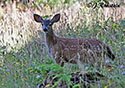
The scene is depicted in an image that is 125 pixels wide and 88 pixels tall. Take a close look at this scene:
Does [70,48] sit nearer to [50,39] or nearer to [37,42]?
[50,39]

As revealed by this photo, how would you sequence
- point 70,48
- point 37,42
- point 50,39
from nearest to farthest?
point 70,48, point 50,39, point 37,42

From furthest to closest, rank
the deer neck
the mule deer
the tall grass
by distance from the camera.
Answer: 1. the deer neck
2. the mule deer
3. the tall grass

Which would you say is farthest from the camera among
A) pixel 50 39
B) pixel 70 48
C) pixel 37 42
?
pixel 37 42

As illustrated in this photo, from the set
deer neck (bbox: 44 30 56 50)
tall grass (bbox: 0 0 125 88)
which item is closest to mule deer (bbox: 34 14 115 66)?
deer neck (bbox: 44 30 56 50)

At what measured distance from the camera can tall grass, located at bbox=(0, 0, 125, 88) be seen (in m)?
5.64

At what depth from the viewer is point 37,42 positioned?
8.70 m

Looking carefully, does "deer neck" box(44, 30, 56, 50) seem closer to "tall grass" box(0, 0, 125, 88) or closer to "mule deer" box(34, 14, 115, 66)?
"mule deer" box(34, 14, 115, 66)

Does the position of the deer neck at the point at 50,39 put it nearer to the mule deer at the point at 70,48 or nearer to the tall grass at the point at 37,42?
the mule deer at the point at 70,48

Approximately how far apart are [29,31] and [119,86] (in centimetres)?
574

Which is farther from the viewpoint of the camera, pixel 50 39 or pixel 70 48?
pixel 50 39

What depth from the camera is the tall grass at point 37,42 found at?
222 inches

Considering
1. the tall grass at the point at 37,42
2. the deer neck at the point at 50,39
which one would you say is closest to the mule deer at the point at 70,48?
the deer neck at the point at 50,39

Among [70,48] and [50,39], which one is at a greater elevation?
[50,39]

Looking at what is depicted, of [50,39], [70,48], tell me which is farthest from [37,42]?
[70,48]
